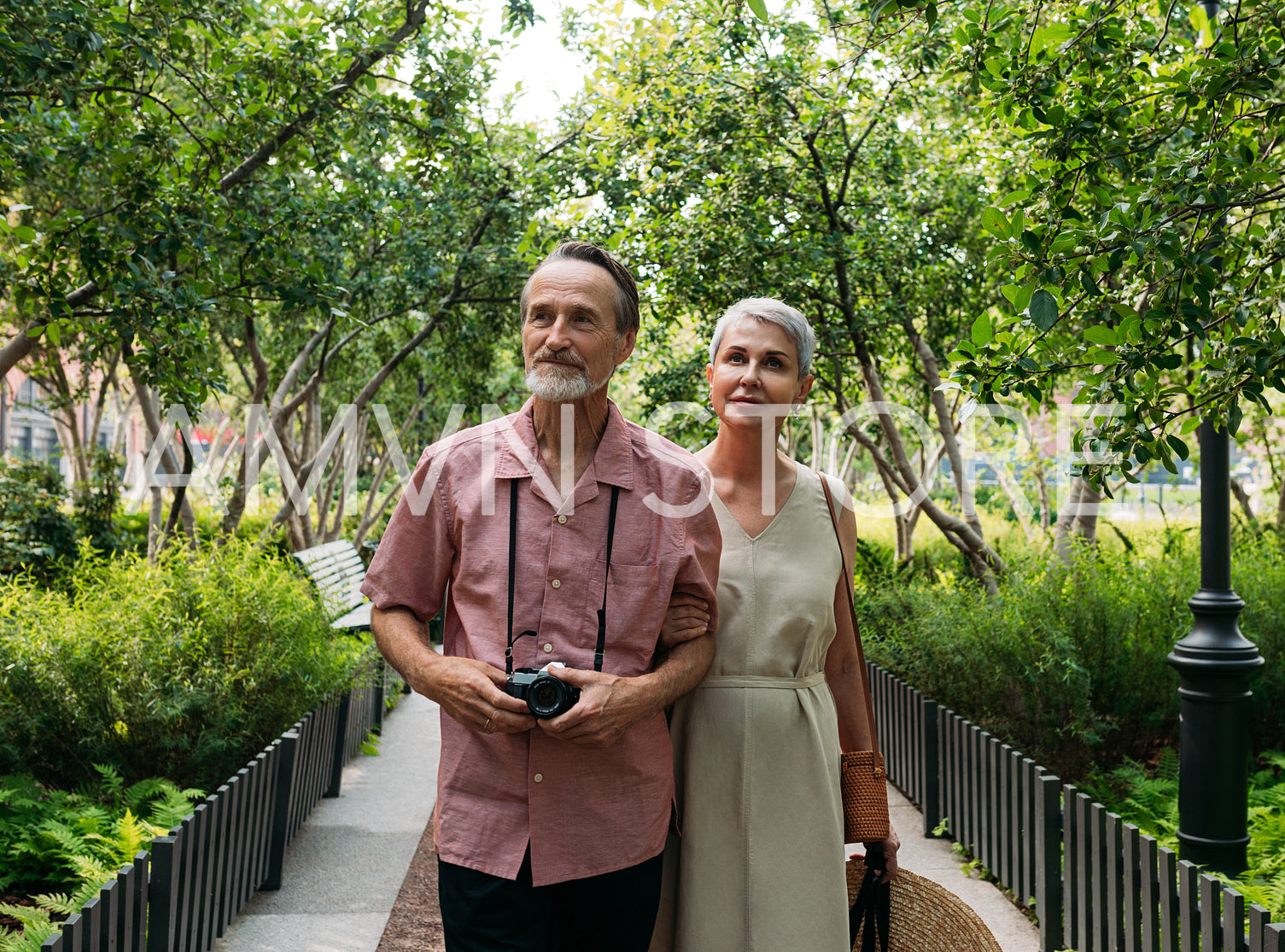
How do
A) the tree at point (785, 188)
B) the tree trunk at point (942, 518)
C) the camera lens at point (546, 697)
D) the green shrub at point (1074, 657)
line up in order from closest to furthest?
1. the camera lens at point (546, 697)
2. the green shrub at point (1074, 657)
3. the tree at point (785, 188)
4. the tree trunk at point (942, 518)

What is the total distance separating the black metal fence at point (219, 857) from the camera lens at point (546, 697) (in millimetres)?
1446

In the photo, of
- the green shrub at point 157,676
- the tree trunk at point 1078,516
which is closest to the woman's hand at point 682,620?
the green shrub at point 157,676

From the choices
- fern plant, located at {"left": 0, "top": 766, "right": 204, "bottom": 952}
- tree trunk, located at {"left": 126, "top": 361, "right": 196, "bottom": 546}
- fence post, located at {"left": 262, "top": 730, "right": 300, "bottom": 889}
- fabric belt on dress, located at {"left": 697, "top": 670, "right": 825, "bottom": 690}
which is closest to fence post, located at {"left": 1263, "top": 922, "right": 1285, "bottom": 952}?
fabric belt on dress, located at {"left": 697, "top": 670, "right": 825, "bottom": 690}

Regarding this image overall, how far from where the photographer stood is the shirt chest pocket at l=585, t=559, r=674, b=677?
2.10m

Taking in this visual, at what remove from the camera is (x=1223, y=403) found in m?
2.79

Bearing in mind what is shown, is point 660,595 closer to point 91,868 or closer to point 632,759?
point 632,759

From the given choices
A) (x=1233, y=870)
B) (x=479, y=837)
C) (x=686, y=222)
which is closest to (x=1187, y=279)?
(x=479, y=837)

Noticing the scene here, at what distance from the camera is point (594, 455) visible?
7.37 ft

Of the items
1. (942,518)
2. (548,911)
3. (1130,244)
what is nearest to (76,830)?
(548,911)

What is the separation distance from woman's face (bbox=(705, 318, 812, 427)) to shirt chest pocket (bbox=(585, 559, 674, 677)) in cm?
57

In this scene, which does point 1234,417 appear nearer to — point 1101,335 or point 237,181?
point 1101,335

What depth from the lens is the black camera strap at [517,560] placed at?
2.05 m

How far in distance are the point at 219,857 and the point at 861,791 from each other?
2.62m

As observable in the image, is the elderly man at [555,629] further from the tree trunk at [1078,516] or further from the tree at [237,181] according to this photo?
the tree trunk at [1078,516]
